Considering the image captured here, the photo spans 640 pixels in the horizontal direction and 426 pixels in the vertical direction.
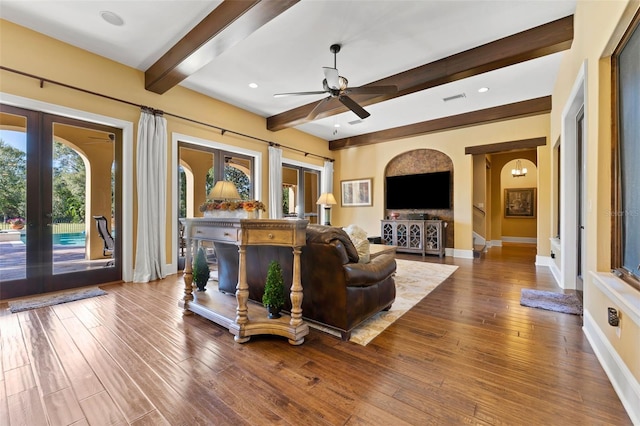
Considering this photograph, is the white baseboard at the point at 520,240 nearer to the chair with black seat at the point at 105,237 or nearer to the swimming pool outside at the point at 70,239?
the chair with black seat at the point at 105,237

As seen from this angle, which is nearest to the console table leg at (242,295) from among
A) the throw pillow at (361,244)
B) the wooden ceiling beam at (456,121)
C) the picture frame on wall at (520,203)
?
the throw pillow at (361,244)

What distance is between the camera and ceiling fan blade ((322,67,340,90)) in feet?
10.4

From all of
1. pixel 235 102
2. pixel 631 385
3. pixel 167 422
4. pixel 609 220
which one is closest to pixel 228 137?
pixel 235 102

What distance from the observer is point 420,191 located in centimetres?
693

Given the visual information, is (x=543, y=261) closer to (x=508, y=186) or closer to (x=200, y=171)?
(x=508, y=186)

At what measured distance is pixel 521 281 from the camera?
3.96m

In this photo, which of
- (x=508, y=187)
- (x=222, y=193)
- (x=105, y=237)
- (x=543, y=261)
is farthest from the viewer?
(x=508, y=187)

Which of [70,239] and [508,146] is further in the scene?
[508,146]

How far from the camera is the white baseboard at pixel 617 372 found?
1345 millimetres

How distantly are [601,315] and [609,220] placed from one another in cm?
71

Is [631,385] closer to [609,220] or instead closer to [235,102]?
[609,220]

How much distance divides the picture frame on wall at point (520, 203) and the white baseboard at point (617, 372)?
7.81 meters

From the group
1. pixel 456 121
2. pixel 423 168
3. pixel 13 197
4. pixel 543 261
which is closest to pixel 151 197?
pixel 13 197

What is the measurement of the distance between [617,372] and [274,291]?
2.26 meters
